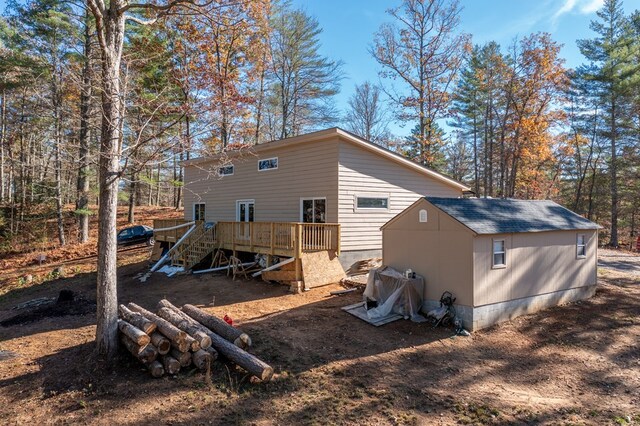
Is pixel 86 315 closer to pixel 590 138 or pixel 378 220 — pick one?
pixel 378 220

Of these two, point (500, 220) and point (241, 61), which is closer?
point (500, 220)

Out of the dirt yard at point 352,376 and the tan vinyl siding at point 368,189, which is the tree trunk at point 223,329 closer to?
the dirt yard at point 352,376

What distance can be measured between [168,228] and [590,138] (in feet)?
95.9

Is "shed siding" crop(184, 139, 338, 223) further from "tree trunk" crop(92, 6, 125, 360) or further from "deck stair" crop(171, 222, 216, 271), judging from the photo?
"tree trunk" crop(92, 6, 125, 360)

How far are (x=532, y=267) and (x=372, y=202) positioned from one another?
528cm

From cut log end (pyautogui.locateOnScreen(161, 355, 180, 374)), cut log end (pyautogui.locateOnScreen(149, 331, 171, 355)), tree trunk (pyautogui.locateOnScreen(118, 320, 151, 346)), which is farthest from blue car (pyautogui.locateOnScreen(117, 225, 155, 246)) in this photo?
cut log end (pyautogui.locateOnScreen(161, 355, 180, 374))

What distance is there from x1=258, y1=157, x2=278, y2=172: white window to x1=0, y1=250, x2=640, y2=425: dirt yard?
6.25 m

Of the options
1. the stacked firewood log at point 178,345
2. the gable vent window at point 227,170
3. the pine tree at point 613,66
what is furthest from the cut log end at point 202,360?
the pine tree at point 613,66

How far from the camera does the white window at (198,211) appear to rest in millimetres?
17781

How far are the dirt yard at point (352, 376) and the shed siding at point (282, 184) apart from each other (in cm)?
435

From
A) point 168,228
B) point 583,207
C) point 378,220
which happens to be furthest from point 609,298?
point 583,207

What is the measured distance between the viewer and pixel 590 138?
25.7 meters

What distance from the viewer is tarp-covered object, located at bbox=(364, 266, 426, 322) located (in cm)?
785

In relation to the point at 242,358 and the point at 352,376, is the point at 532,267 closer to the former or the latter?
the point at 352,376
